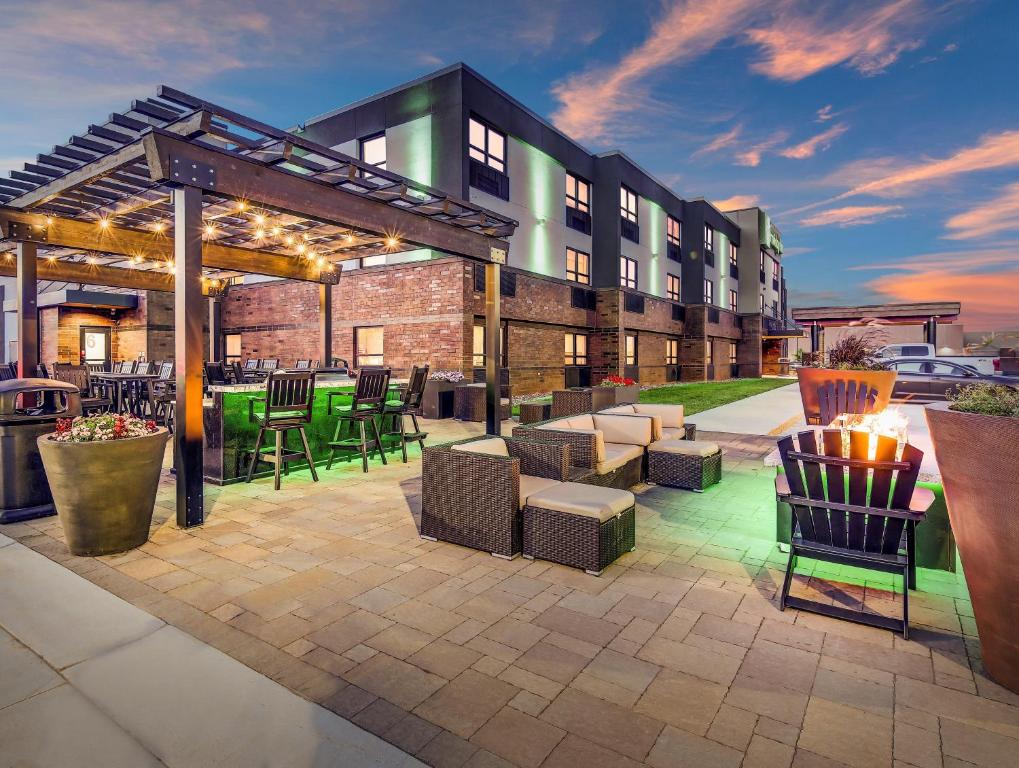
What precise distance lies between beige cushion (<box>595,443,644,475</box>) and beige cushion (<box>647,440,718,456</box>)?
20cm

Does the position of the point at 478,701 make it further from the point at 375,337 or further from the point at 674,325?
the point at 674,325

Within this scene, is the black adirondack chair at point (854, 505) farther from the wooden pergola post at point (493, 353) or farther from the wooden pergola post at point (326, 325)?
the wooden pergola post at point (326, 325)

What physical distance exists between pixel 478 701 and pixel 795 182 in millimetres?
47971

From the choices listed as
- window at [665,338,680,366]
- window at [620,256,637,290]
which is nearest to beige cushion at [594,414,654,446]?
window at [620,256,637,290]

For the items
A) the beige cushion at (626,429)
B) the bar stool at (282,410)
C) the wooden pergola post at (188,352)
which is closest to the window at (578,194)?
the beige cushion at (626,429)

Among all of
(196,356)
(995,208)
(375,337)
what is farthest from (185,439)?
(995,208)

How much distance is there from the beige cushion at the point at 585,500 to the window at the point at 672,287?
25.0 m

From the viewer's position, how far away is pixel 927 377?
42.5ft

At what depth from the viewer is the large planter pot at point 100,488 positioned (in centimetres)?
389

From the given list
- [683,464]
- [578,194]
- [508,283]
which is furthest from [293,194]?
[578,194]

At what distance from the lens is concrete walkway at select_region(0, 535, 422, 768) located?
6.35ft

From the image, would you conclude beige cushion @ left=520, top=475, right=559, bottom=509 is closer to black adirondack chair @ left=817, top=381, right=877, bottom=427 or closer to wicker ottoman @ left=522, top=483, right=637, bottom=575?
wicker ottoman @ left=522, top=483, right=637, bottom=575

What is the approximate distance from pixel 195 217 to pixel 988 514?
6193 millimetres

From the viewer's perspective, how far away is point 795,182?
40906 millimetres
